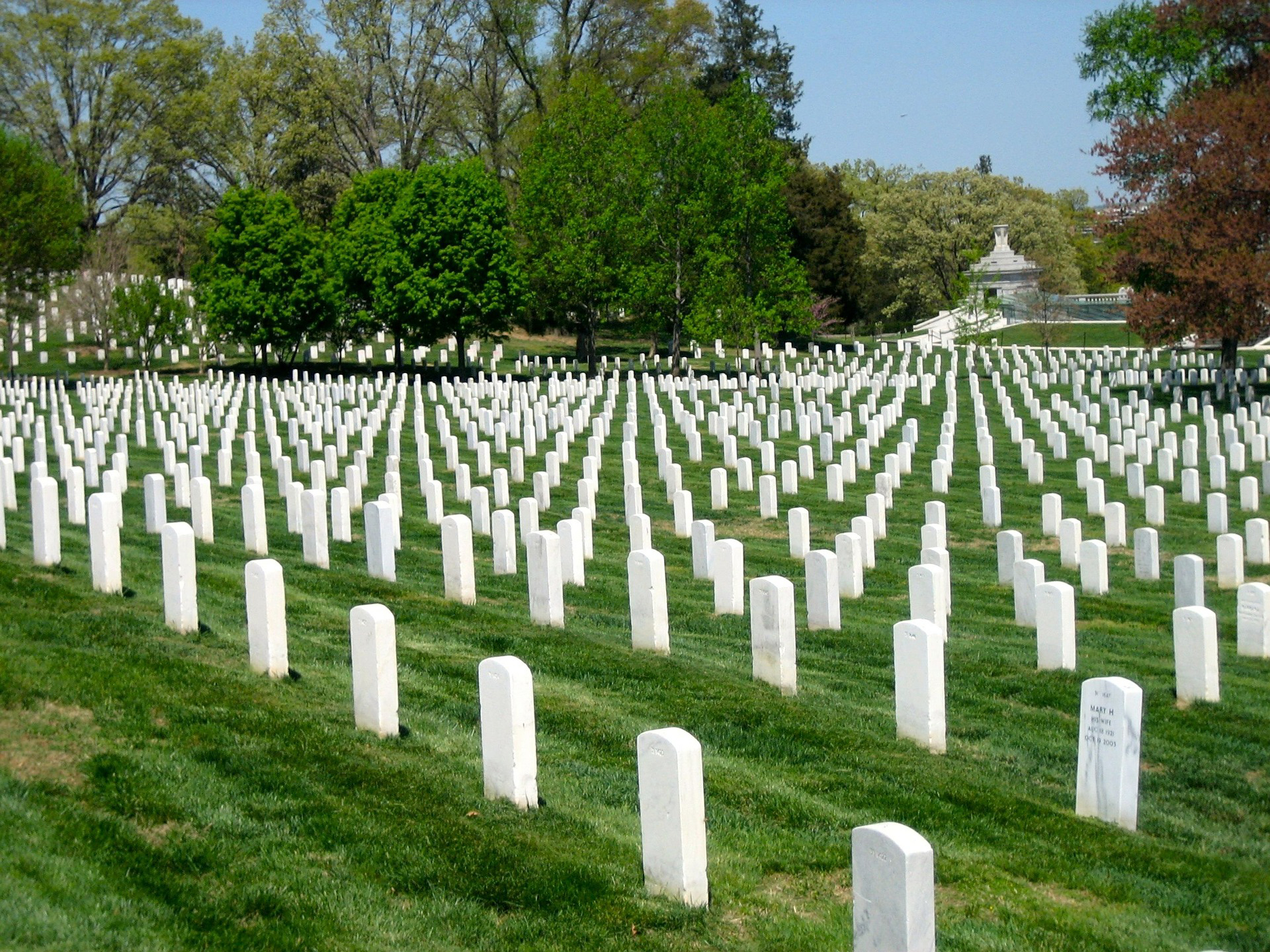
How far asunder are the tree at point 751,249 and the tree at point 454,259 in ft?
24.5

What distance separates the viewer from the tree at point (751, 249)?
158 feet

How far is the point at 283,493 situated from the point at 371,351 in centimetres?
4110

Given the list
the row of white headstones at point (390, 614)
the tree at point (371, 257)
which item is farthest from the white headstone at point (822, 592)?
the tree at point (371, 257)

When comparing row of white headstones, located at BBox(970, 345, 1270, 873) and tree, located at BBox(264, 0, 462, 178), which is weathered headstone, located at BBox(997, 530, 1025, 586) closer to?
row of white headstones, located at BBox(970, 345, 1270, 873)

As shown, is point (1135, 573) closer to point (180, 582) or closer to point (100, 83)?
point (180, 582)

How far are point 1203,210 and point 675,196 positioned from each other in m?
18.3

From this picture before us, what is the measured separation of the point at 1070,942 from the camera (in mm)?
5453

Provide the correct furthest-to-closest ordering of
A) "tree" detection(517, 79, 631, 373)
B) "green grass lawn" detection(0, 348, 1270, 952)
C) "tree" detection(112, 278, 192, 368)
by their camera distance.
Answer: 1. "tree" detection(112, 278, 192, 368)
2. "tree" detection(517, 79, 631, 373)
3. "green grass lawn" detection(0, 348, 1270, 952)

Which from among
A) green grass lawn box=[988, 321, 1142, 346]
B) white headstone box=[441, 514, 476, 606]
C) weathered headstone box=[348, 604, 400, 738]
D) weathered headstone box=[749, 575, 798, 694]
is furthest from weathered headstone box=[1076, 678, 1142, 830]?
green grass lawn box=[988, 321, 1142, 346]

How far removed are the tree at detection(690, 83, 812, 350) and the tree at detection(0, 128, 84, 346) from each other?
2488cm

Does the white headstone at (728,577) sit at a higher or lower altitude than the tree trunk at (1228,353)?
lower

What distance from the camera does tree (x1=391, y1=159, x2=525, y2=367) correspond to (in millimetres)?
49688

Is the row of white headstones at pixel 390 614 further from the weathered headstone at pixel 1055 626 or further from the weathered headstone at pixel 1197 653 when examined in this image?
the weathered headstone at pixel 1197 653

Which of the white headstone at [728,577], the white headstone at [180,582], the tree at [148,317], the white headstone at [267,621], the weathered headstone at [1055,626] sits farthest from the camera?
the tree at [148,317]
